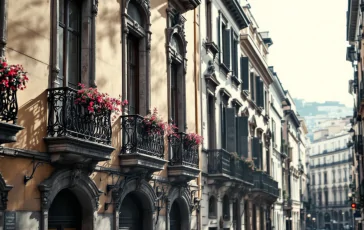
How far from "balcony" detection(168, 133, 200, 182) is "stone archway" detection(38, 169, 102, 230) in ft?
16.9

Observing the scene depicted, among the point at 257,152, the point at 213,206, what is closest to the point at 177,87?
the point at 213,206

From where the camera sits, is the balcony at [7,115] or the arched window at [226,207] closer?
the balcony at [7,115]

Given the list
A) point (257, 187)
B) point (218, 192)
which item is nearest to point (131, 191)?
point (218, 192)

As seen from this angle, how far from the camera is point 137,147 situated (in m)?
17.0

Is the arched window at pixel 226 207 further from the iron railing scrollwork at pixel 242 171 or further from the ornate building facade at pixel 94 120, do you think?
the ornate building facade at pixel 94 120

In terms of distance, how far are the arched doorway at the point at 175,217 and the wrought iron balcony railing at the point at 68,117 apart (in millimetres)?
8008

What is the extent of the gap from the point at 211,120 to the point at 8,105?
15962 mm

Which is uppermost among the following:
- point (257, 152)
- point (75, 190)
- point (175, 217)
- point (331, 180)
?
point (331, 180)

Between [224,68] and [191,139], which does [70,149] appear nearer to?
[191,139]

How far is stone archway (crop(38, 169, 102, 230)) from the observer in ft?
42.5

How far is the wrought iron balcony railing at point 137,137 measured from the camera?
16969 mm

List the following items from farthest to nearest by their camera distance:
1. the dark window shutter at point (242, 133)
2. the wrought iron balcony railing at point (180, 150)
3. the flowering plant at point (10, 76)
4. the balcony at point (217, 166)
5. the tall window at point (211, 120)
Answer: the dark window shutter at point (242, 133), the tall window at point (211, 120), the balcony at point (217, 166), the wrought iron balcony railing at point (180, 150), the flowering plant at point (10, 76)

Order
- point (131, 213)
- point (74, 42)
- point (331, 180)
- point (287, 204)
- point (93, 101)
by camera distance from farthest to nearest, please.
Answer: point (331, 180) → point (287, 204) → point (131, 213) → point (74, 42) → point (93, 101)

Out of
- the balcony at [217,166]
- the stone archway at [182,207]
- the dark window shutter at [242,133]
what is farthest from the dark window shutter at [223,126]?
the stone archway at [182,207]
